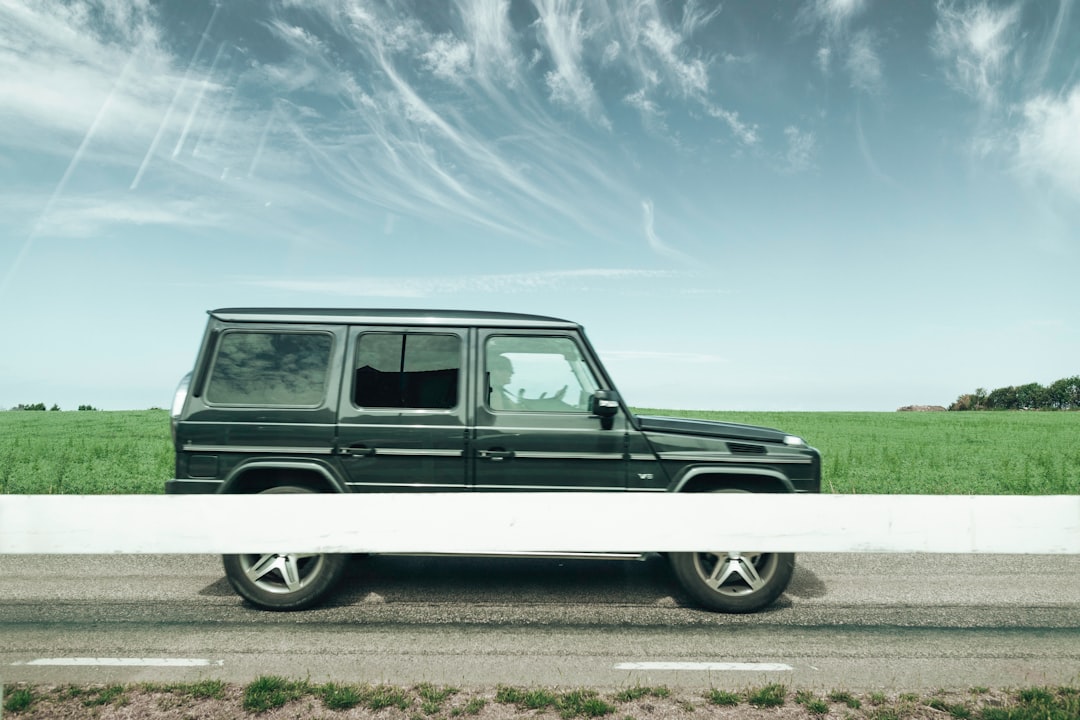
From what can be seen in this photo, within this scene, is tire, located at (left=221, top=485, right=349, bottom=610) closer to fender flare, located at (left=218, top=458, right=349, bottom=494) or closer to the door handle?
fender flare, located at (left=218, top=458, right=349, bottom=494)

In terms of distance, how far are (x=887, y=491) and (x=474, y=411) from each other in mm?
11120

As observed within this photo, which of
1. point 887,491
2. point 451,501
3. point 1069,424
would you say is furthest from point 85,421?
point 1069,424

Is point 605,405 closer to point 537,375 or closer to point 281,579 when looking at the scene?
point 537,375

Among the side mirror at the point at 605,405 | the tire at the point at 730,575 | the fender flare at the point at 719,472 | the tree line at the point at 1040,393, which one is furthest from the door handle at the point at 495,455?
the tree line at the point at 1040,393

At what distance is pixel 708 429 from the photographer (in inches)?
239

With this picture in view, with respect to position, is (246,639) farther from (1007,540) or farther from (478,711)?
(1007,540)

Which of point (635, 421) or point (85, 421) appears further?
point (85, 421)

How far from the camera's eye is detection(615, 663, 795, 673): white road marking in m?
4.37

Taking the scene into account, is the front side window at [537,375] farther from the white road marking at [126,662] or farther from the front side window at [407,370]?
the white road marking at [126,662]

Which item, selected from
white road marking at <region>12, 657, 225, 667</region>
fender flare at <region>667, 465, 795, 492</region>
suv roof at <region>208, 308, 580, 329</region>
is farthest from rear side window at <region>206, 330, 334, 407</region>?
fender flare at <region>667, 465, 795, 492</region>

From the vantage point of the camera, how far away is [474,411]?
224 inches

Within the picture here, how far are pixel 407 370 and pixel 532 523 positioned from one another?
2.01m

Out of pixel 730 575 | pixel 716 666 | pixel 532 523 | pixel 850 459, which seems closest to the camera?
pixel 532 523

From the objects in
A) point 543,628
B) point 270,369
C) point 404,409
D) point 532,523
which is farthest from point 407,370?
point 543,628
